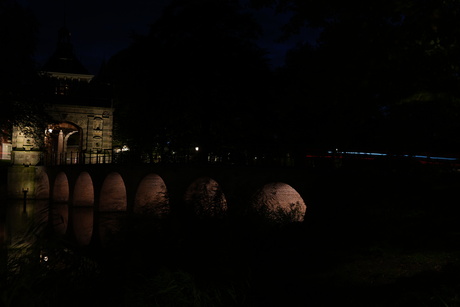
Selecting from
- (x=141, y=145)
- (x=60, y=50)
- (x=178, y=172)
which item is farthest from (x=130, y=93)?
(x=60, y=50)

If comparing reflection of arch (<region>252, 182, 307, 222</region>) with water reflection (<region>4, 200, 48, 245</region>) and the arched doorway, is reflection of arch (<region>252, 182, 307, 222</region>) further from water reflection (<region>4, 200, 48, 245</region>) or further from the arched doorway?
the arched doorway

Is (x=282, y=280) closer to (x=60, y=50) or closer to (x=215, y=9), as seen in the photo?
(x=215, y=9)

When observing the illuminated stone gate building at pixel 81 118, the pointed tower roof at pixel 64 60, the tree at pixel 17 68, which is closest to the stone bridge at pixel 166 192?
the illuminated stone gate building at pixel 81 118

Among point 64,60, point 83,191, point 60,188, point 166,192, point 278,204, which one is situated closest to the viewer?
point 166,192

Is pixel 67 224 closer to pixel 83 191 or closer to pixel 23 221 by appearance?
pixel 23 221

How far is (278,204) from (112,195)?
58.7ft

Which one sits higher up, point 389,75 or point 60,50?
point 60,50

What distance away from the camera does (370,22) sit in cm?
927

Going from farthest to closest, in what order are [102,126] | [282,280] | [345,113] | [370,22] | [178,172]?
[102,126] → [178,172] → [345,113] → [282,280] → [370,22]

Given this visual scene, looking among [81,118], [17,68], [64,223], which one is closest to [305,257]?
[64,223]

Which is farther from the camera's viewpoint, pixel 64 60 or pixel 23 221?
pixel 64 60

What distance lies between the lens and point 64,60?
5159cm

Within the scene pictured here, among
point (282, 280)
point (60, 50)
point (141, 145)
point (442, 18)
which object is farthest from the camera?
point (60, 50)

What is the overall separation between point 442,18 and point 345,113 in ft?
18.7
